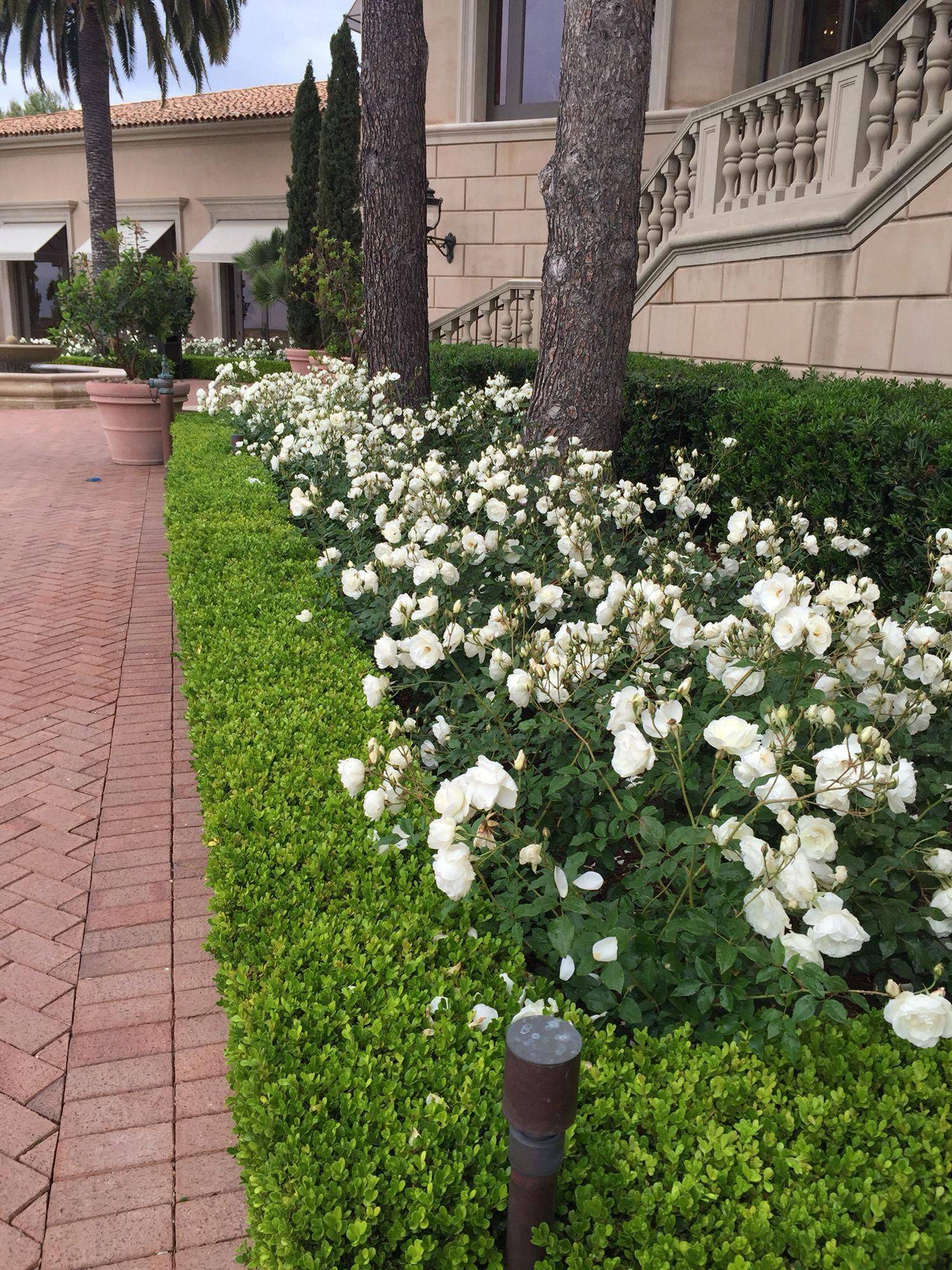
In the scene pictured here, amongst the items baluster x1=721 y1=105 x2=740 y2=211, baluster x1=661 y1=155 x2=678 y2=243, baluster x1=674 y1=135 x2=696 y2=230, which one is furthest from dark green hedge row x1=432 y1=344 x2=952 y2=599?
baluster x1=661 y1=155 x2=678 y2=243

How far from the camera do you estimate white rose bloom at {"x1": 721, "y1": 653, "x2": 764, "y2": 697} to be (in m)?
2.04

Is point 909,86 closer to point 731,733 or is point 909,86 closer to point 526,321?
point 526,321

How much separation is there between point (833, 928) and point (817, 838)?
0.17 metres

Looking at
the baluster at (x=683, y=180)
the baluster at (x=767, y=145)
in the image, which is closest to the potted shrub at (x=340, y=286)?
the baluster at (x=683, y=180)

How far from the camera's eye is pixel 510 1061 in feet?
4.09

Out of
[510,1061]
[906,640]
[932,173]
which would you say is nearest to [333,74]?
[932,173]

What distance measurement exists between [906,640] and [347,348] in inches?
520

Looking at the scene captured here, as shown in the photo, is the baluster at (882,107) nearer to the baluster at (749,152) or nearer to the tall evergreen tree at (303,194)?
the baluster at (749,152)

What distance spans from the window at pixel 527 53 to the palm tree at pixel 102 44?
1093 cm

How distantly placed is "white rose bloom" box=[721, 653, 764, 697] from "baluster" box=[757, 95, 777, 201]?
7542 millimetres

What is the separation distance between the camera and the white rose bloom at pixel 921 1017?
60.5 inches

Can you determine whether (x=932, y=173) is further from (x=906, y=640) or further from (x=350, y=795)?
(x=350, y=795)

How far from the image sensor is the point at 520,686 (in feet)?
6.98

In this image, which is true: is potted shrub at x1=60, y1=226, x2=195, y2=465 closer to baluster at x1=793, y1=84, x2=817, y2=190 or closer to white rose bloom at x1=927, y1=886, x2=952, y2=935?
baluster at x1=793, y1=84, x2=817, y2=190
